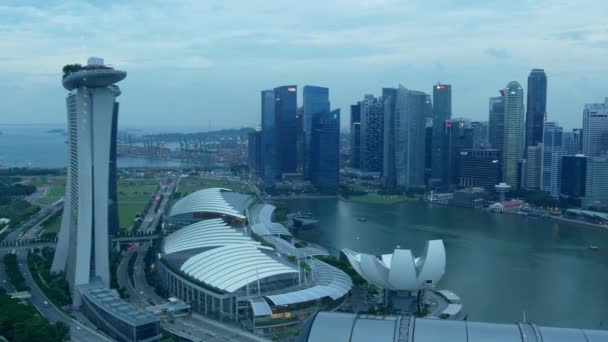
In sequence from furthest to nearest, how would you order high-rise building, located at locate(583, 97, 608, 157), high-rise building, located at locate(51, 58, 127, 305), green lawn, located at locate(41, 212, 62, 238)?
high-rise building, located at locate(583, 97, 608, 157) → green lawn, located at locate(41, 212, 62, 238) → high-rise building, located at locate(51, 58, 127, 305)

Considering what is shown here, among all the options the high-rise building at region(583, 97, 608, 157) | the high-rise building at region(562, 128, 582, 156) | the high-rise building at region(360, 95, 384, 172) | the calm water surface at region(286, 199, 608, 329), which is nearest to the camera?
the calm water surface at region(286, 199, 608, 329)

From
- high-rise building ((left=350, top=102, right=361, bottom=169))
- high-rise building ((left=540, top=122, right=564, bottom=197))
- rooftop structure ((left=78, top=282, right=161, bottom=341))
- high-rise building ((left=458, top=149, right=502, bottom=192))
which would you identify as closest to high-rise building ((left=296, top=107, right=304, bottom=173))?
high-rise building ((left=350, top=102, right=361, bottom=169))

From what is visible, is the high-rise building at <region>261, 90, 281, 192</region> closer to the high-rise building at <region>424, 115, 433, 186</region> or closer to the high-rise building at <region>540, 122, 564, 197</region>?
the high-rise building at <region>424, 115, 433, 186</region>

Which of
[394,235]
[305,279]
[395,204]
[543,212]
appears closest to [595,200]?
[543,212]

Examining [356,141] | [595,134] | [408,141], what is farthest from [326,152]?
[595,134]

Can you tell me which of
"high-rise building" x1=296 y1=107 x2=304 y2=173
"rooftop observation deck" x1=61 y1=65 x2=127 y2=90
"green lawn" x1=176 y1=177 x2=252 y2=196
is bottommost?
"green lawn" x1=176 y1=177 x2=252 y2=196

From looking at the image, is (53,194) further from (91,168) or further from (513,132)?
(513,132)

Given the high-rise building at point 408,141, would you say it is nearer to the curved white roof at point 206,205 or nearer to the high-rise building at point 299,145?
the high-rise building at point 299,145
